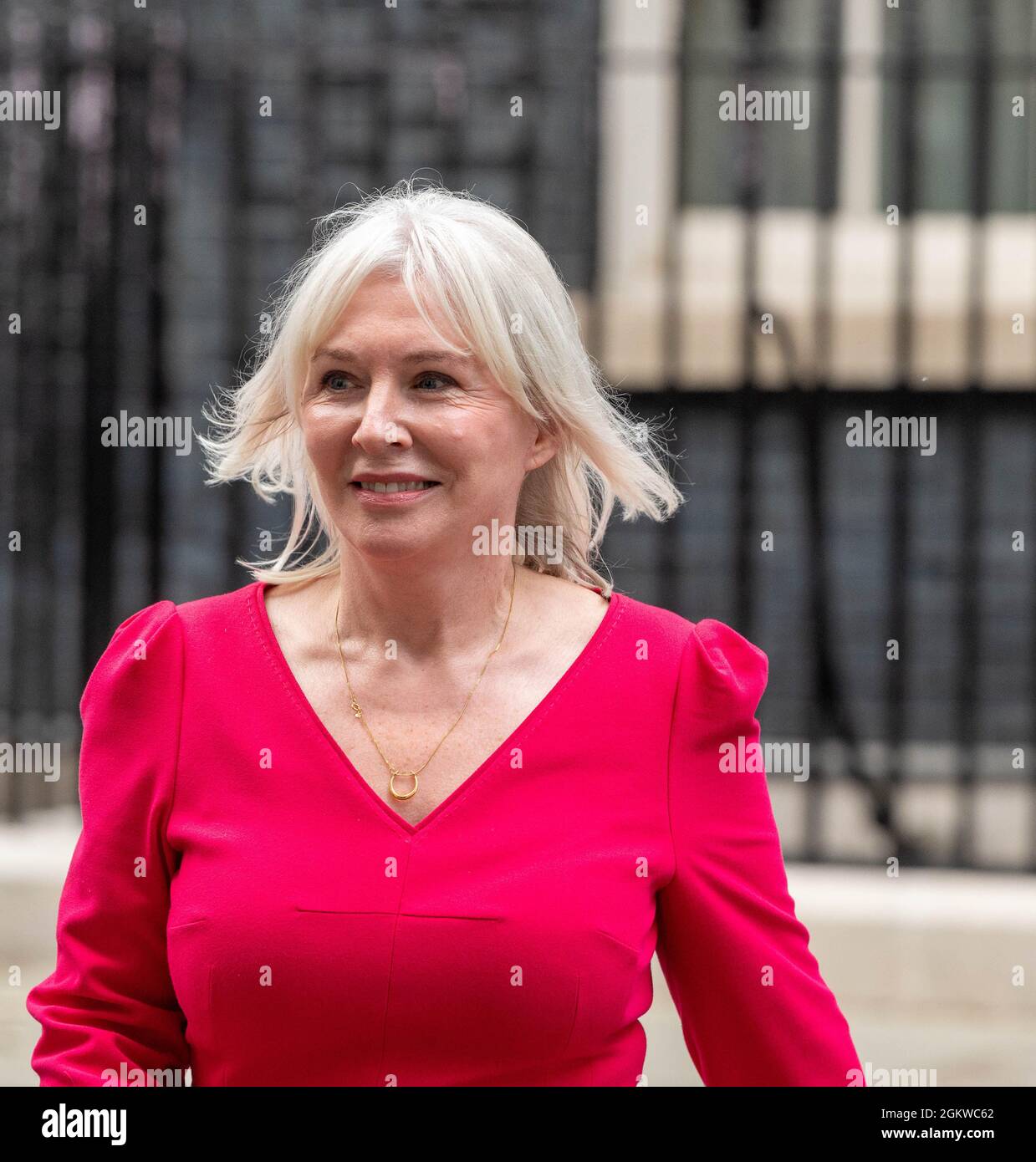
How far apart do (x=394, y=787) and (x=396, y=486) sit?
0.36 meters

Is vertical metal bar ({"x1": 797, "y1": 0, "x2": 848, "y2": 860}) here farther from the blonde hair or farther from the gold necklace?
the gold necklace

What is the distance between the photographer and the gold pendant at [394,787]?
1.90m

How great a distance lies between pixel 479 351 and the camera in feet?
6.28

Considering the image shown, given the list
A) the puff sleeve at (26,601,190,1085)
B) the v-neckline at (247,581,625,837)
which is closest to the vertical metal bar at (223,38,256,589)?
the v-neckline at (247,581,625,837)

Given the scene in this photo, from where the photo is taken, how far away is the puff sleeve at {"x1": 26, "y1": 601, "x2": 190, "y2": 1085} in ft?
6.28

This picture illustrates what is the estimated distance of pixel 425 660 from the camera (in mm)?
2033

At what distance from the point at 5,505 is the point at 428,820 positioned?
304 centimetres

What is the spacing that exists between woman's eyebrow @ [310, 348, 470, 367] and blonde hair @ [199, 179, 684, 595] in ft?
0.08

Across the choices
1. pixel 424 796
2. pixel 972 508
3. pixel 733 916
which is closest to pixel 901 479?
pixel 972 508

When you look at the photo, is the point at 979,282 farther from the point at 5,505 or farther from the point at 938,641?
the point at 5,505

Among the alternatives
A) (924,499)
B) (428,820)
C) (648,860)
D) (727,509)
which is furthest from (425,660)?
(924,499)

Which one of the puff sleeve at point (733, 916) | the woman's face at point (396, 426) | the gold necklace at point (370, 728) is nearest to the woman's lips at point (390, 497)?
the woman's face at point (396, 426)

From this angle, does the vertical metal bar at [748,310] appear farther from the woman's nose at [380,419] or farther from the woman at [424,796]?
the woman's nose at [380,419]

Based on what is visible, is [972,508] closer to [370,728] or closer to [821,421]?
[821,421]
